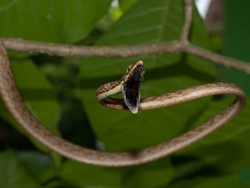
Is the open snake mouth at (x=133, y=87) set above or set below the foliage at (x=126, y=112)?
above

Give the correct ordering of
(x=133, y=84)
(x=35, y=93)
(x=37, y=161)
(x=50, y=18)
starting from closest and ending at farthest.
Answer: (x=133, y=84) → (x=50, y=18) → (x=35, y=93) → (x=37, y=161)

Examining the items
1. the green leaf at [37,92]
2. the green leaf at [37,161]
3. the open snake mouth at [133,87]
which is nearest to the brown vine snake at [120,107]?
the open snake mouth at [133,87]

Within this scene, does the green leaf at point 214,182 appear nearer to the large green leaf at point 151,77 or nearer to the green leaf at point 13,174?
the large green leaf at point 151,77

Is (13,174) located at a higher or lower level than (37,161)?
higher

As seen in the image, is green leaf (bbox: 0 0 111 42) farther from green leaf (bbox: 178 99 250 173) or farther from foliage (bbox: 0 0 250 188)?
green leaf (bbox: 178 99 250 173)

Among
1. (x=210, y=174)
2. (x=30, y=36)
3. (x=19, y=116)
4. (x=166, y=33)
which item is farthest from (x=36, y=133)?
(x=210, y=174)

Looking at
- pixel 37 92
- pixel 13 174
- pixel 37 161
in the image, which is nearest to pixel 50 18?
pixel 37 92

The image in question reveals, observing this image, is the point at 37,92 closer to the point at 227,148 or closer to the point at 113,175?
the point at 113,175

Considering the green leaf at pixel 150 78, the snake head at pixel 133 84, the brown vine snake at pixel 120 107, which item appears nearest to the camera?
the snake head at pixel 133 84

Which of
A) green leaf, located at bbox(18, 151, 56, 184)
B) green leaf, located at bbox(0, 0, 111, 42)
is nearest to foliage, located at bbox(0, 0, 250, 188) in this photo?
green leaf, located at bbox(0, 0, 111, 42)
